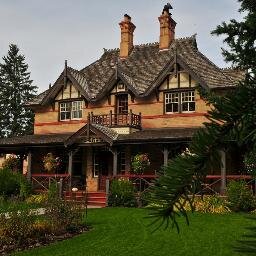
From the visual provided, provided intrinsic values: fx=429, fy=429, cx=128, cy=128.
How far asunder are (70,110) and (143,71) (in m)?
5.59

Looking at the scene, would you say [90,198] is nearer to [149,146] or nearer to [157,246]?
[149,146]

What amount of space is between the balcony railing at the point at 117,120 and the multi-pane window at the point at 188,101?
289 centimetres

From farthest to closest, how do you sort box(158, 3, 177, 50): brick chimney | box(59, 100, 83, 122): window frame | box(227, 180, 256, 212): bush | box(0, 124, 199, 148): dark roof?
box(158, 3, 177, 50): brick chimney
box(59, 100, 83, 122): window frame
box(0, 124, 199, 148): dark roof
box(227, 180, 256, 212): bush

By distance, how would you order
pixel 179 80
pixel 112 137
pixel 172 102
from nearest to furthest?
pixel 112 137
pixel 179 80
pixel 172 102

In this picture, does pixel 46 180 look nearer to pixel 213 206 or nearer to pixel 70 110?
pixel 70 110

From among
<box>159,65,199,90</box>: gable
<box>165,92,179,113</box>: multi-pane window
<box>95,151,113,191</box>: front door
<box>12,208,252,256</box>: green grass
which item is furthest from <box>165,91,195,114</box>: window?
<box>12,208,252,256</box>: green grass

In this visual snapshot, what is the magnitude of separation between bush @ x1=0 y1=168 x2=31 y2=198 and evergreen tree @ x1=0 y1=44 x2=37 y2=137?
28.7 meters

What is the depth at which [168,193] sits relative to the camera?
821mm

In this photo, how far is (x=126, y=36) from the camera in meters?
31.7

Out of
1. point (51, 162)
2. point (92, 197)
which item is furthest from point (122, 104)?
point (92, 197)

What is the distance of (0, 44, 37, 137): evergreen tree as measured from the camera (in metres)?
53.1

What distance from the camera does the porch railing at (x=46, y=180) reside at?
24422mm

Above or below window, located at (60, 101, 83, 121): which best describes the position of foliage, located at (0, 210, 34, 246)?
below

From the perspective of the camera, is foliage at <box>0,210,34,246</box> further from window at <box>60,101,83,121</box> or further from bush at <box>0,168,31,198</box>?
window at <box>60,101,83,121</box>
